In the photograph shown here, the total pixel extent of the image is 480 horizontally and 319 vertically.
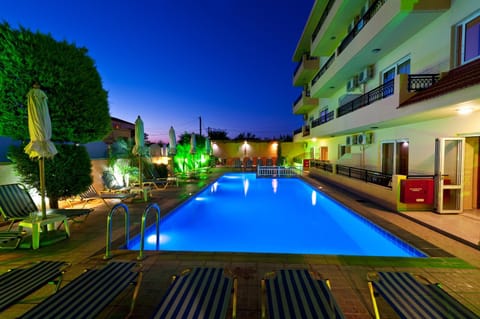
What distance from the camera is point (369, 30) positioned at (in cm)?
905

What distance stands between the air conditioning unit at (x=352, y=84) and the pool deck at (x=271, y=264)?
9654mm

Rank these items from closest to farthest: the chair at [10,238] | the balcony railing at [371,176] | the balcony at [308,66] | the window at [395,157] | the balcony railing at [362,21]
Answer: the chair at [10,238] < the balcony railing at [371,176] < the balcony railing at [362,21] < the window at [395,157] < the balcony at [308,66]

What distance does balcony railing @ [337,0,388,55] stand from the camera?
909cm

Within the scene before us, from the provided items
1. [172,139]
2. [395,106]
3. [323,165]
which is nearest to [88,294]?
[395,106]

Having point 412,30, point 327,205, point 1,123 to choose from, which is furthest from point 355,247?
point 1,123

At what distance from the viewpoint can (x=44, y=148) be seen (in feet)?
14.4

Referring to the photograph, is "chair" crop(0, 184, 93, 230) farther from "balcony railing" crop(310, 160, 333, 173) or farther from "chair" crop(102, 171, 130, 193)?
"balcony railing" crop(310, 160, 333, 173)

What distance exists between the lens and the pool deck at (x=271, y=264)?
284 cm

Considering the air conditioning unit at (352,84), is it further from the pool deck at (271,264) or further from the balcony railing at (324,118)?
the pool deck at (271,264)

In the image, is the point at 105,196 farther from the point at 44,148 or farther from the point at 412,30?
the point at 412,30

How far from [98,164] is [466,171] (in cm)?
1298

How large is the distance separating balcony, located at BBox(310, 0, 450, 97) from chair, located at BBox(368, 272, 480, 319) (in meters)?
8.02

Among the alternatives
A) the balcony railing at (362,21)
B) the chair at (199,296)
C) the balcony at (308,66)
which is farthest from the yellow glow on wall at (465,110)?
the balcony at (308,66)

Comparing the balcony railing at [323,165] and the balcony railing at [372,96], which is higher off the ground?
the balcony railing at [372,96]
